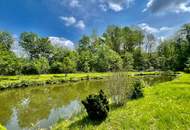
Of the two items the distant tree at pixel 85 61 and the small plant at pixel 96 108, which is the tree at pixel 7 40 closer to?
the distant tree at pixel 85 61

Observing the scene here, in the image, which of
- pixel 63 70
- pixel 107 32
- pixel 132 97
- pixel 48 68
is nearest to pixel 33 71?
pixel 48 68

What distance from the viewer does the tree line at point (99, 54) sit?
59312mm

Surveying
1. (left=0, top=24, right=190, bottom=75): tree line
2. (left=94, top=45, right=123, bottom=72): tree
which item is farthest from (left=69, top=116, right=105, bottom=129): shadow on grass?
(left=94, top=45, right=123, bottom=72): tree

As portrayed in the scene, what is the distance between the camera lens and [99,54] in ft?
227

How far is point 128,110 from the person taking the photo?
10.7m

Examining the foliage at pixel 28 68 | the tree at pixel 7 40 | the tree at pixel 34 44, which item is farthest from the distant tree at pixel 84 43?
the foliage at pixel 28 68

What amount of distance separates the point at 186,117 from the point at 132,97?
16.9 feet

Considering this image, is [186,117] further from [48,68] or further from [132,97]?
[48,68]

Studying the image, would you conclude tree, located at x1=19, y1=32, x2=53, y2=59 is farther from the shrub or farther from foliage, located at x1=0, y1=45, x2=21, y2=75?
foliage, located at x1=0, y1=45, x2=21, y2=75

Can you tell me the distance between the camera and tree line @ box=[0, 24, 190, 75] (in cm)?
5931

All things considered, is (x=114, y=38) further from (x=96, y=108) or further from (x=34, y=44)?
(x=96, y=108)

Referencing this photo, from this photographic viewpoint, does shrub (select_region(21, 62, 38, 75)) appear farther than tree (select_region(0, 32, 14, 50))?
No

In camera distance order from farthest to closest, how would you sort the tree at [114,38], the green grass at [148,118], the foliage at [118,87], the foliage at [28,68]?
the tree at [114,38]
the foliage at [28,68]
the foliage at [118,87]
the green grass at [148,118]

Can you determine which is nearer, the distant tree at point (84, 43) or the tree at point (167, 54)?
the tree at point (167, 54)
